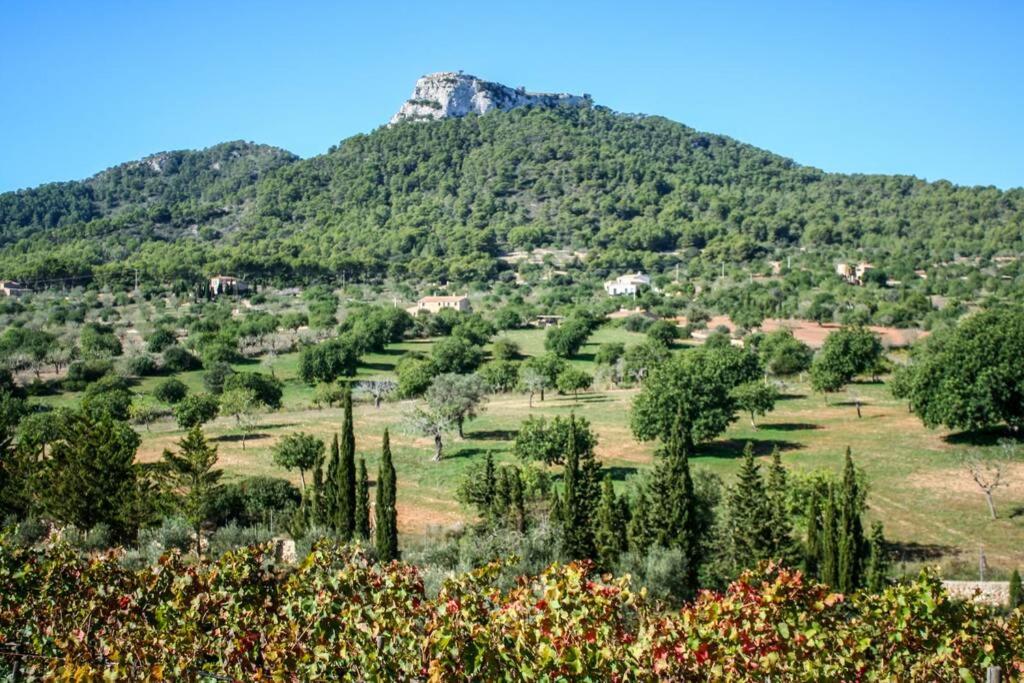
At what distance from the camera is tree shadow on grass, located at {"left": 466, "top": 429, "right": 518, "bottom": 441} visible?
145 feet

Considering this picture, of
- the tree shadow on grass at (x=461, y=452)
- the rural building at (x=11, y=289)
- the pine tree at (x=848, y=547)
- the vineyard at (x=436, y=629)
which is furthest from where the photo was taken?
the rural building at (x=11, y=289)

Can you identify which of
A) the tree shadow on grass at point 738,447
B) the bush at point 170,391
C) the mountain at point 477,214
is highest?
the mountain at point 477,214

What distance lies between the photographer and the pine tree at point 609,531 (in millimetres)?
24125

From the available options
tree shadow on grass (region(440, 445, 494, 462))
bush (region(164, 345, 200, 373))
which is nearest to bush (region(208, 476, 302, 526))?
tree shadow on grass (region(440, 445, 494, 462))

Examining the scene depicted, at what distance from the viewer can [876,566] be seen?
71.0 ft

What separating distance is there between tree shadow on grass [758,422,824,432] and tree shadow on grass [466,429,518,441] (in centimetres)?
1425

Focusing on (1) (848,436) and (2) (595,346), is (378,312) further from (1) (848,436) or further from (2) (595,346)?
(1) (848,436)

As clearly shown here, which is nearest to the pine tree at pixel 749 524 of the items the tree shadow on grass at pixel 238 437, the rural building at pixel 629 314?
the tree shadow on grass at pixel 238 437

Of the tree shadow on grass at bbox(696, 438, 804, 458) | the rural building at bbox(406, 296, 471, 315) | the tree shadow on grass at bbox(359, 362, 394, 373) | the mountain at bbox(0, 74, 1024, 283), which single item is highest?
the mountain at bbox(0, 74, 1024, 283)

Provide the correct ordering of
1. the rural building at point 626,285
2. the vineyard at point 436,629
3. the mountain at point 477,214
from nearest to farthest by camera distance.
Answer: the vineyard at point 436,629 < the rural building at point 626,285 < the mountain at point 477,214

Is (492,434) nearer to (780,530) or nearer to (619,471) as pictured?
(619,471)

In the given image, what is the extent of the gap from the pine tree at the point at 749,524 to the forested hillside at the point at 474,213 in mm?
103166

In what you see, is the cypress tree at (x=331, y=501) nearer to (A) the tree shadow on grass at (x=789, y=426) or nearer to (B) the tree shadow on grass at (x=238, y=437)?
(B) the tree shadow on grass at (x=238, y=437)

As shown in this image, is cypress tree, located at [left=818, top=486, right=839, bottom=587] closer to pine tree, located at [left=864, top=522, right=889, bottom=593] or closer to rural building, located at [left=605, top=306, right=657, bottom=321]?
pine tree, located at [left=864, top=522, right=889, bottom=593]
